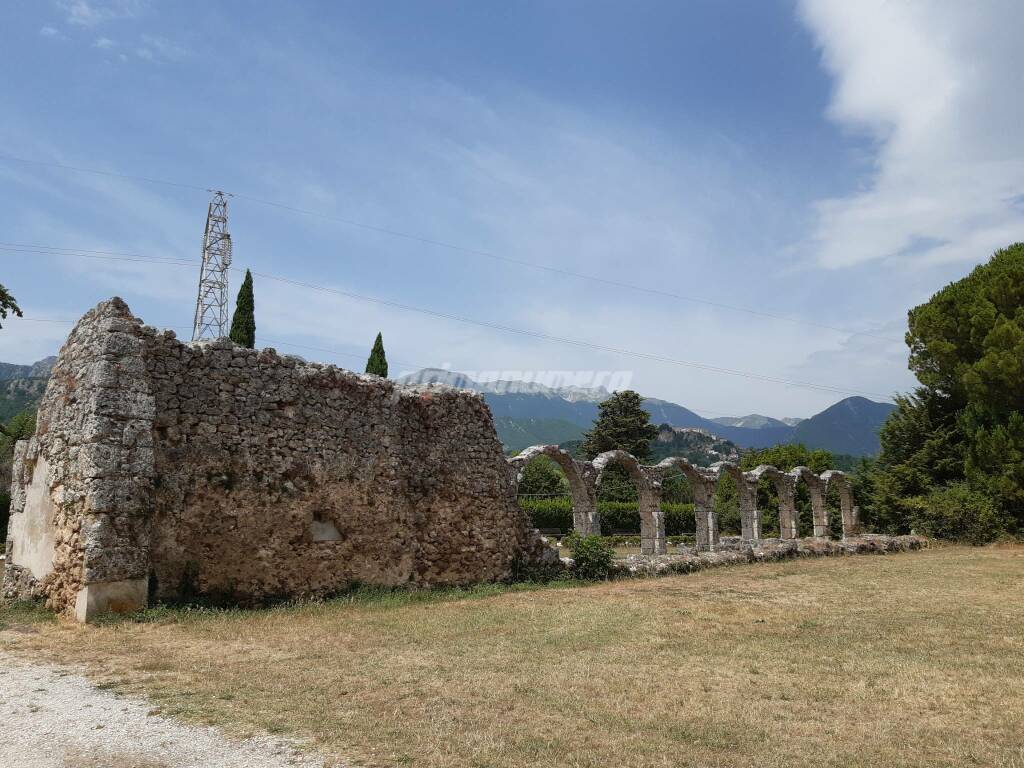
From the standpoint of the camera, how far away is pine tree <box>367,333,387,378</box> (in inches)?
1473

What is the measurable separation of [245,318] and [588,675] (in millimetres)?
30829

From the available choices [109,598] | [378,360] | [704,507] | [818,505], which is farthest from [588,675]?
[378,360]

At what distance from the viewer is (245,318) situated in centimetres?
3347

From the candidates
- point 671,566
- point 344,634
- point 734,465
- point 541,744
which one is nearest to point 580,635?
point 344,634

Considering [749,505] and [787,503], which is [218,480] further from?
[787,503]

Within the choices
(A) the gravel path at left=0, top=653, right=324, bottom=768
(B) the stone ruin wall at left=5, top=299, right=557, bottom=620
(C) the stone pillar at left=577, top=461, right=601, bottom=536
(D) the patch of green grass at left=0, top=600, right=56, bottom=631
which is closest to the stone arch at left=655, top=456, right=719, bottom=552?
(C) the stone pillar at left=577, top=461, right=601, bottom=536

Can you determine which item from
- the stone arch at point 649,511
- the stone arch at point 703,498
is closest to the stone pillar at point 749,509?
the stone arch at point 703,498

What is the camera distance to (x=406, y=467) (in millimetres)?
11016

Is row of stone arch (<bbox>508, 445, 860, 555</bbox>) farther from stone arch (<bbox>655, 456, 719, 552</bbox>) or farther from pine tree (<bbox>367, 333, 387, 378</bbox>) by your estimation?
pine tree (<bbox>367, 333, 387, 378</bbox>)

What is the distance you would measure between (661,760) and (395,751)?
1.46 meters

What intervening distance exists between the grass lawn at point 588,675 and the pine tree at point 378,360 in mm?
27760

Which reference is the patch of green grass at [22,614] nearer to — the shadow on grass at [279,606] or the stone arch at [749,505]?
the shadow on grass at [279,606]

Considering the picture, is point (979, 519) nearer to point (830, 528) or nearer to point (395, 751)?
point (830, 528)

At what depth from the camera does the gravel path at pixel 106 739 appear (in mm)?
3885
